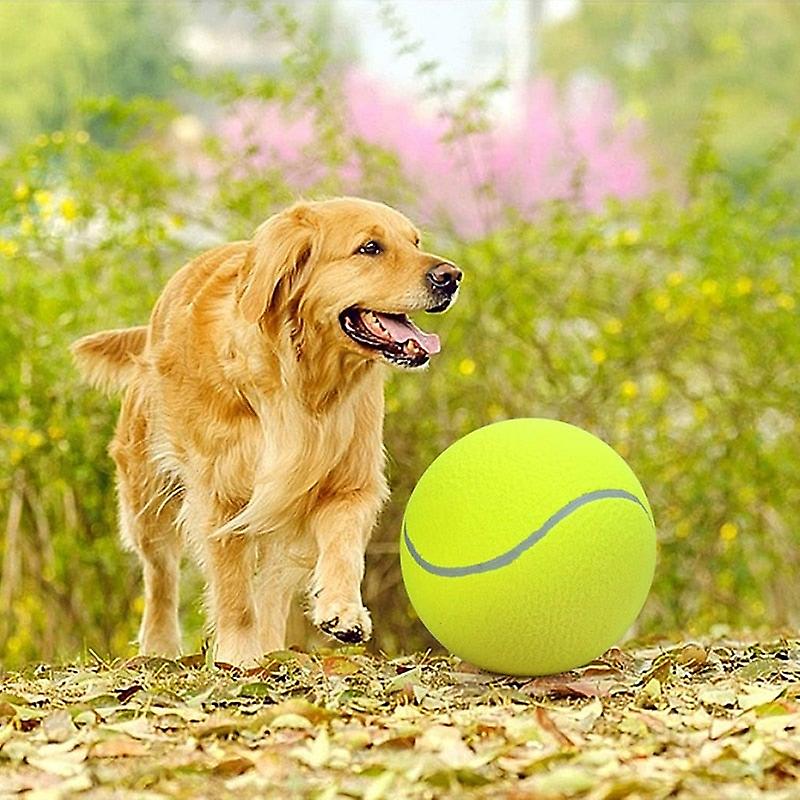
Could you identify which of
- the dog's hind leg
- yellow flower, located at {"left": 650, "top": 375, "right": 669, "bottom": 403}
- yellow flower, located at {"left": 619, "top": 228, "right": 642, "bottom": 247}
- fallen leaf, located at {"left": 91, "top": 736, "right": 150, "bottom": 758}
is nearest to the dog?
the dog's hind leg

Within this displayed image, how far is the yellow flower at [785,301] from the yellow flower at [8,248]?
308cm

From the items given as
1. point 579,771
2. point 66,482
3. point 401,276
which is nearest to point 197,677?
point 401,276

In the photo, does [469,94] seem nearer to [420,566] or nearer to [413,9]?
[420,566]

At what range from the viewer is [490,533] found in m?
3.81

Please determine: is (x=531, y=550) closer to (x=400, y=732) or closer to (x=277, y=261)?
(x=400, y=732)

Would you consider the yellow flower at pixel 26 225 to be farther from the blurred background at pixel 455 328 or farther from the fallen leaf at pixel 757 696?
the fallen leaf at pixel 757 696

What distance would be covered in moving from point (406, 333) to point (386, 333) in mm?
58

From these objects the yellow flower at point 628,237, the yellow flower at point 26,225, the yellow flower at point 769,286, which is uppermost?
the yellow flower at point 26,225

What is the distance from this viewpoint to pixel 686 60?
25266mm

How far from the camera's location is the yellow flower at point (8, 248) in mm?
6059

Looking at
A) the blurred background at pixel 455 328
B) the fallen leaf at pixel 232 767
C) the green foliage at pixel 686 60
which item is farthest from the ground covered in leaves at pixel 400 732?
the green foliage at pixel 686 60

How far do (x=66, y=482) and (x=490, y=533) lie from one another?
8.74ft

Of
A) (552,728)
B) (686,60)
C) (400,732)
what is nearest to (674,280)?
(552,728)

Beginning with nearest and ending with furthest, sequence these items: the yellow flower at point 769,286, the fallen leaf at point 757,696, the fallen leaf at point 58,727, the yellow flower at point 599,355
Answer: the fallen leaf at point 58,727, the fallen leaf at point 757,696, the yellow flower at point 599,355, the yellow flower at point 769,286
